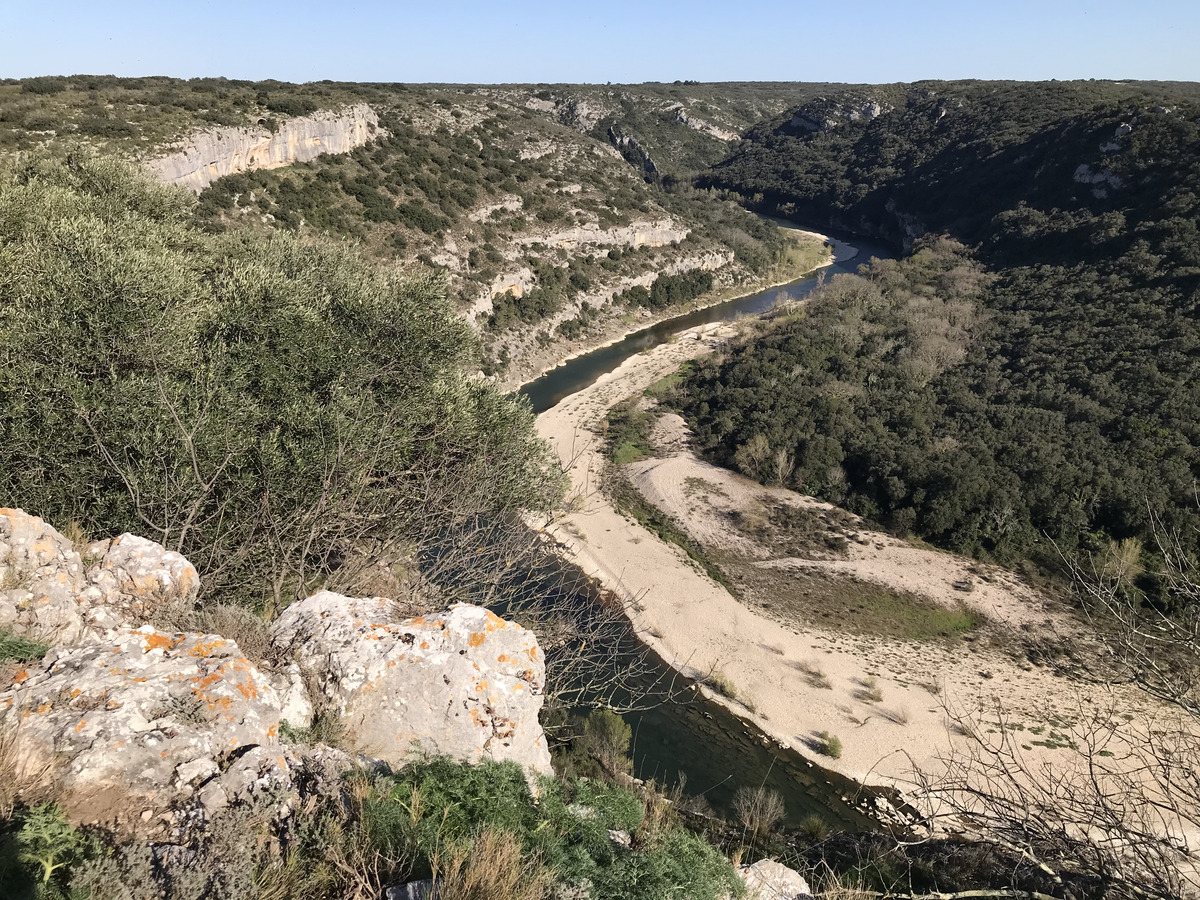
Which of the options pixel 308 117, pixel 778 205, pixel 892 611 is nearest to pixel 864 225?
pixel 778 205

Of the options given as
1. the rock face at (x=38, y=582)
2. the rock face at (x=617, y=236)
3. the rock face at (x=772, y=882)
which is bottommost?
the rock face at (x=772, y=882)

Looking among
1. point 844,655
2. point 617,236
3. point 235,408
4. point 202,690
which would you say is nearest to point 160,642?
point 202,690

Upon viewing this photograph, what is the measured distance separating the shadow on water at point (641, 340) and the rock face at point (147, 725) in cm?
3771

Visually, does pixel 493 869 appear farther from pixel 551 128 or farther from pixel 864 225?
pixel 864 225

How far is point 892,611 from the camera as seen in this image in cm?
2584

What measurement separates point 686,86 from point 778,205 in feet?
343

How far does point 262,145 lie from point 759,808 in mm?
53934

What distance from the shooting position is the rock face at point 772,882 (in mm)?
7411

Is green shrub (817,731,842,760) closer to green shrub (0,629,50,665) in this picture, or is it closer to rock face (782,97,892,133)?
green shrub (0,629,50,665)

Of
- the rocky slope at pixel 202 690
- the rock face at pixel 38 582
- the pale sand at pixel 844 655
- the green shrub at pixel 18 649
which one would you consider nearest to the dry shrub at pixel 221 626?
the rocky slope at pixel 202 690

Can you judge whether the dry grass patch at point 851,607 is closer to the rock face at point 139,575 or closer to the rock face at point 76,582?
the rock face at point 139,575

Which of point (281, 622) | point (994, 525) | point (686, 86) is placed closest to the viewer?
point (281, 622)

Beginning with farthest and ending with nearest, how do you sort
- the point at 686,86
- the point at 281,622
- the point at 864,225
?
the point at 686,86, the point at 864,225, the point at 281,622

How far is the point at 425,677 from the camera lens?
7.45 m
